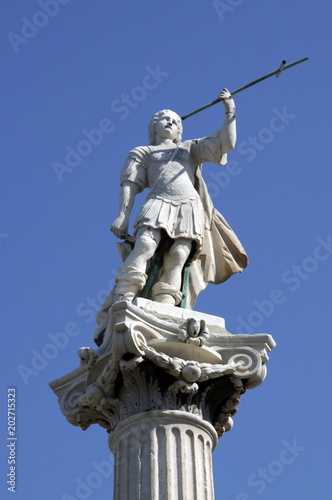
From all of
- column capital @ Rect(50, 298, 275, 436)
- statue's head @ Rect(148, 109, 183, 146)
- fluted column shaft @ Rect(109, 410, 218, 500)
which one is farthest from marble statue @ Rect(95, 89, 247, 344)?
fluted column shaft @ Rect(109, 410, 218, 500)

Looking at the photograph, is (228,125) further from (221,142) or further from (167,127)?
(167,127)

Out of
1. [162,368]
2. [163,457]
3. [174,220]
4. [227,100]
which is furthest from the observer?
[227,100]

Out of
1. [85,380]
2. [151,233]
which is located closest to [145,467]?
[85,380]

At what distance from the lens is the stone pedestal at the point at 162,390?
1557 centimetres

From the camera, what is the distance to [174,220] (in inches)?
727

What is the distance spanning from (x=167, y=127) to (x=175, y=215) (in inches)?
91.9

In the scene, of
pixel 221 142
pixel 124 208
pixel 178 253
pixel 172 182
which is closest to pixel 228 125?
pixel 221 142

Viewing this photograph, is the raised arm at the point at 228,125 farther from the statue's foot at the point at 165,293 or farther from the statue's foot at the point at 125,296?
the statue's foot at the point at 125,296

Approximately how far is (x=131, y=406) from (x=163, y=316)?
5.30 feet

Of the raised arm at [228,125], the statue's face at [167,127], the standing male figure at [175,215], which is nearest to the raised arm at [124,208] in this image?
the standing male figure at [175,215]

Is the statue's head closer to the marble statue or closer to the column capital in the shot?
the marble statue

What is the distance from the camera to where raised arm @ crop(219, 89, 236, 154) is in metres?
19.0

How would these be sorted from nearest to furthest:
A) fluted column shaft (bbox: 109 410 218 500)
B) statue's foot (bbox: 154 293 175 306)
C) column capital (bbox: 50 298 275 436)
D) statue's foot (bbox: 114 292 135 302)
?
1. fluted column shaft (bbox: 109 410 218 500)
2. column capital (bbox: 50 298 275 436)
3. statue's foot (bbox: 114 292 135 302)
4. statue's foot (bbox: 154 293 175 306)

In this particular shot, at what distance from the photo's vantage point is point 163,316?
17.0m
